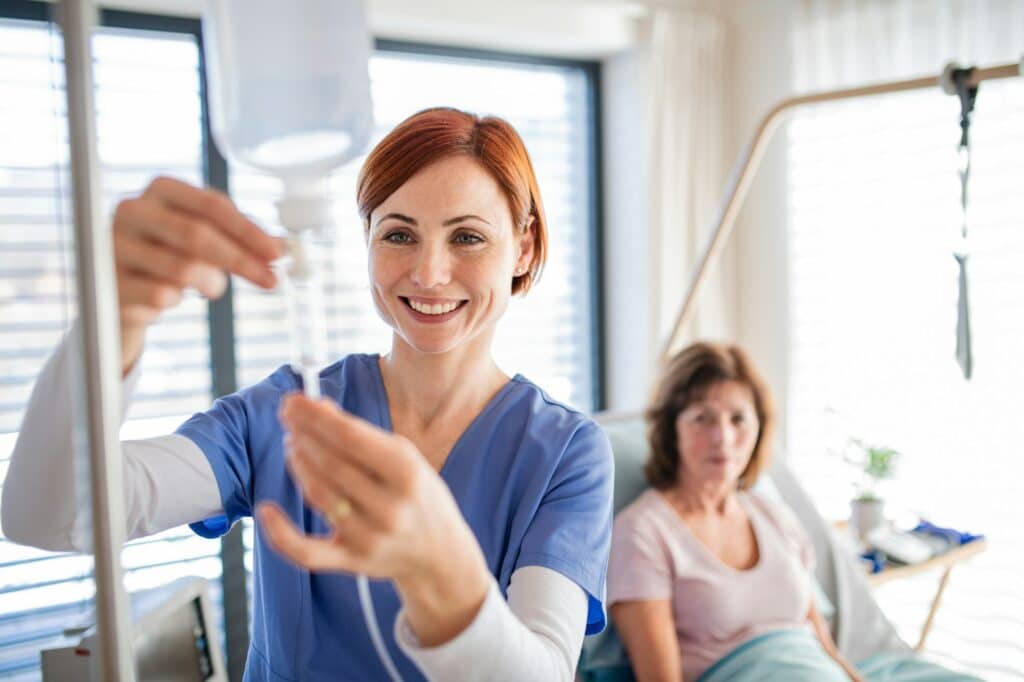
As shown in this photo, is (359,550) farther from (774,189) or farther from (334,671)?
(774,189)

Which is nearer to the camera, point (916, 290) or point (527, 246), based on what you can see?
point (527, 246)

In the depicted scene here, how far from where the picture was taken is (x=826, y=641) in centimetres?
198

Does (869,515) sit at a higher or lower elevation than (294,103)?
lower

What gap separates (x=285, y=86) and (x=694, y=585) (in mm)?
1482

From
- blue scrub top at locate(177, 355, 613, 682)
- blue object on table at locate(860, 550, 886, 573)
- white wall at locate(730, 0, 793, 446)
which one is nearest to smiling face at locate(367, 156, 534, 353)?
blue scrub top at locate(177, 355, 613, 682)

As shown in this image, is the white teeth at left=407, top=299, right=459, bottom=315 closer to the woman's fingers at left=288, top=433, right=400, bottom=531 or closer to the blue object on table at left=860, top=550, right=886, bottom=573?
the woman's fingers at left=288, top=433, right=400, bottom=531

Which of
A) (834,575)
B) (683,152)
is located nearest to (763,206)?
(683,152)

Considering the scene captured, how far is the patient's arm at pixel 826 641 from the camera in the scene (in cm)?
194

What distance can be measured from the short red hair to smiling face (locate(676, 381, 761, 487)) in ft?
3.25

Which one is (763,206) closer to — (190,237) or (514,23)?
(514,23)

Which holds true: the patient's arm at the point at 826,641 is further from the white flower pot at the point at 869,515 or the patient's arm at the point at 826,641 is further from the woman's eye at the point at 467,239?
the woman's eye at the point at 467,239

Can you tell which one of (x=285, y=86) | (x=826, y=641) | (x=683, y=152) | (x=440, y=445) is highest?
(x=683, y=152)

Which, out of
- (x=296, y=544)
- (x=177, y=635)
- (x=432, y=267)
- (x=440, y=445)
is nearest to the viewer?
(x=296, y=544)

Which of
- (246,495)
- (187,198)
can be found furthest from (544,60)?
(187,198)
